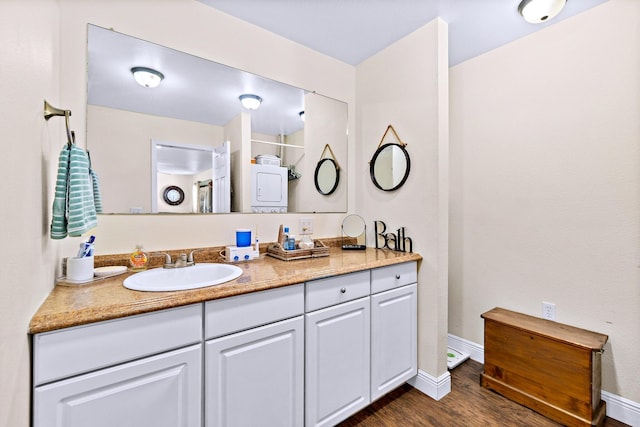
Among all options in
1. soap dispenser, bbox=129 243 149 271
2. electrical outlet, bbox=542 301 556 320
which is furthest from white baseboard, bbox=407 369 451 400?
soap dispenser, bbox=129 243 149 271

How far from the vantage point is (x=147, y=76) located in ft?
4.79

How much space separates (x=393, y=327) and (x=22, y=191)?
1.71 m

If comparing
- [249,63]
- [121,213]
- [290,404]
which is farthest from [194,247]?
[249,63]

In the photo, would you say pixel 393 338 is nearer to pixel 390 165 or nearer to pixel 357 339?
pixel 357 339

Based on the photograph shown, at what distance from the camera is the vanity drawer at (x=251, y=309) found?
1027mm

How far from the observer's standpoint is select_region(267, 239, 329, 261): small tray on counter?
1.61 m

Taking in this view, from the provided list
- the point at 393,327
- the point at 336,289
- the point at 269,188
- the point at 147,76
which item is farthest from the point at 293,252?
the point at 147,76

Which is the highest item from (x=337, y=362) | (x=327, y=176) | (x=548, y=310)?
(x=327, y=176)

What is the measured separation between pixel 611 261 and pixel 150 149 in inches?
104

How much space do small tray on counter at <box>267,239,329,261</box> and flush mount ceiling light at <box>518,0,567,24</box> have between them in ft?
6.06

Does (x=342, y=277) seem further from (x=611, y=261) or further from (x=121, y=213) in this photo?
(x=611, y=261)

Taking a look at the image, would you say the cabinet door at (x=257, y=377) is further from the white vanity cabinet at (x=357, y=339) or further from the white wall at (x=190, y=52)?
the white wall at (x=190, y=52)

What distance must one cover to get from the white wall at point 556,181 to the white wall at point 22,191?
248 centimetres

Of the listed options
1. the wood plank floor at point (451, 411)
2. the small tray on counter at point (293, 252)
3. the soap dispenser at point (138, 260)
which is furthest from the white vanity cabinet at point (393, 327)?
the soap dispenser at point (138, 260)
